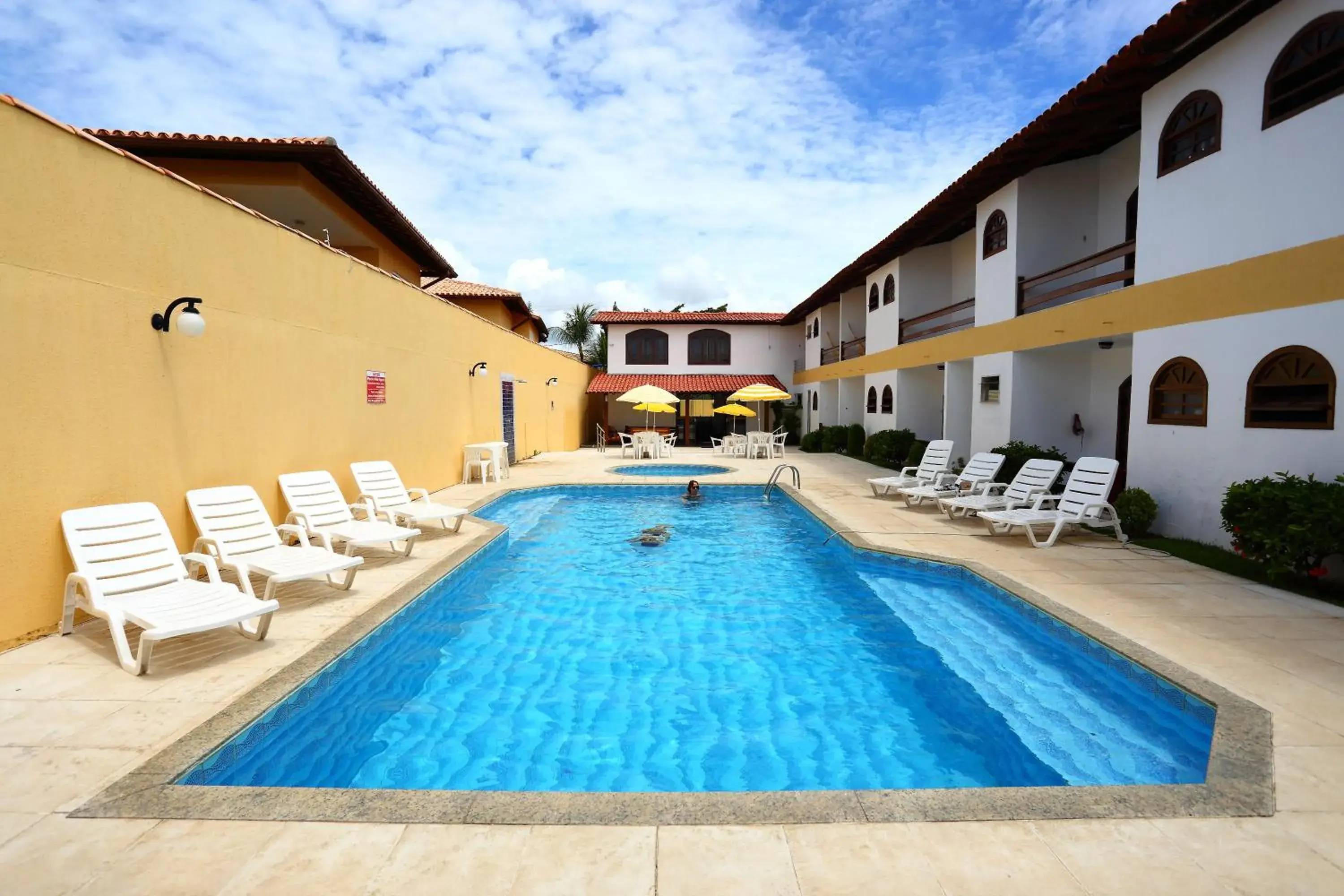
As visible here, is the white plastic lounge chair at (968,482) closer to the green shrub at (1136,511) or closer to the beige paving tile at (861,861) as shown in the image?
the green shrub at (1136,511)

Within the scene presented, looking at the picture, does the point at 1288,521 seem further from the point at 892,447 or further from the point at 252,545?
the point at 892,447

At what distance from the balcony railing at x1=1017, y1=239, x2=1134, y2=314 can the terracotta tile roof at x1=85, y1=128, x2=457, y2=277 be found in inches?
490

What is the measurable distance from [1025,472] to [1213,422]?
2583mm

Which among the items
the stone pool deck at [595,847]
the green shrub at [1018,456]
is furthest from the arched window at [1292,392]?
the stone pool deck at [595,847]

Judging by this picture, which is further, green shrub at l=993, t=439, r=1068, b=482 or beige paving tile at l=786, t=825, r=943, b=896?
green shrub at l=993, t=439, r=1068, b=482

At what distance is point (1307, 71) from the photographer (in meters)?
6.77

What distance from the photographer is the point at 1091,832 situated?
2.68 metres

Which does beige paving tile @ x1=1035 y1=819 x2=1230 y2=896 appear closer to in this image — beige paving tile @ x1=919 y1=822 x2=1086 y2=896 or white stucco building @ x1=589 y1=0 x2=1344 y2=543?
beige paving tile @ x1=919 y1=822 x2=1086 y2=896

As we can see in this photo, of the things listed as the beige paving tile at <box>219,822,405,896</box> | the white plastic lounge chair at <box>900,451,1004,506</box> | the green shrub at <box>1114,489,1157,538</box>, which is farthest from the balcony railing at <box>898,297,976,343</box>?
the beige paving tile at <box>219,822,405,896</box>

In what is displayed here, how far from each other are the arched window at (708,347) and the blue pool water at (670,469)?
11.5 meters

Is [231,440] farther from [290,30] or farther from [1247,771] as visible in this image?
[1247,771]

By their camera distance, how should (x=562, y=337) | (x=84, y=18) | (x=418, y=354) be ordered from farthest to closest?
(x=562, y=337) < (x=418, y=354) < (x=84, y=18)

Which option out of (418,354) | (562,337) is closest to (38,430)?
(418,354)

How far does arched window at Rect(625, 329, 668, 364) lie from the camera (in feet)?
100
